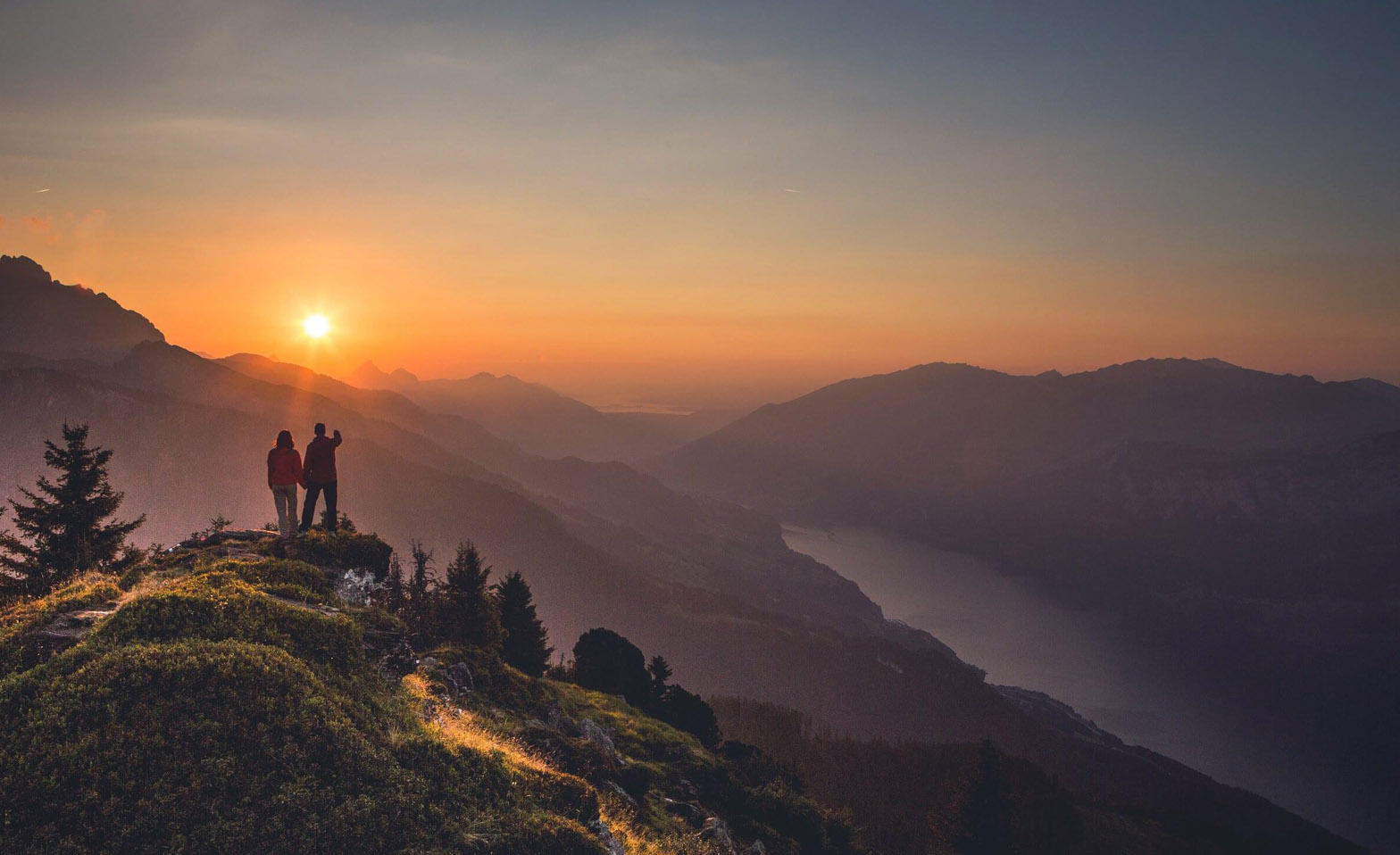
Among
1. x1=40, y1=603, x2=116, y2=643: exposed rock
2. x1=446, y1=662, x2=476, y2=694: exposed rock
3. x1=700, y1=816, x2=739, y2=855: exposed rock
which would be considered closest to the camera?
x1=40, y1=603, x2=116, y2=643: exposed rock

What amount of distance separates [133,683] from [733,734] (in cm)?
12881

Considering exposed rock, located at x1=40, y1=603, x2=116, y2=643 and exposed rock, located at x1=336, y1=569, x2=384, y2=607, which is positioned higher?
exposed rock, located at x1=40, y1=603, x2=116, y2=643

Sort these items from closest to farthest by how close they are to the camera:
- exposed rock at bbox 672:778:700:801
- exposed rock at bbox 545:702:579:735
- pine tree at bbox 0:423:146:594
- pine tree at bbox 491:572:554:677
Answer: exposed rock at bbox 545:702:579:735
exposed rock at bbox 672:778:700:801
pine tree at bbox 0:423:146:594
pine tree at bbox 491:572:554:677

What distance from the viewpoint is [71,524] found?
115 feet

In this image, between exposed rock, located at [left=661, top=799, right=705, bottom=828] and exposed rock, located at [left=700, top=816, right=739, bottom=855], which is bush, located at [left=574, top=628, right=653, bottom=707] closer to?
exposed rock, located at [left=661, top=799, right=705, bottom=828]

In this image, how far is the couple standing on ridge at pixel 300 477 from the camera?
21.5 meters

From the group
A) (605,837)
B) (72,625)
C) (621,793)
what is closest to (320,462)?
(72,625)

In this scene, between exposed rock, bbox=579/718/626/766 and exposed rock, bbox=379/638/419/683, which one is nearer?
exposed rock, bbox=379/638/419/683

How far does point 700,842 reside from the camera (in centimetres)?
2116

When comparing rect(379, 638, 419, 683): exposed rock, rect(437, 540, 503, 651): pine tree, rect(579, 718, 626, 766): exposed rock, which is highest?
rect(379, 638, 419, 683): exposed rock

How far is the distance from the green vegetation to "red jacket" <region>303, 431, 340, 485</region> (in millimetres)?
4893

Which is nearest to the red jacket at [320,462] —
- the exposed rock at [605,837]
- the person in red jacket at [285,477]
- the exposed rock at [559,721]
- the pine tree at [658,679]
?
the person in red jacket at [285,477]

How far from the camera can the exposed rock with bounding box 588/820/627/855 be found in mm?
13438

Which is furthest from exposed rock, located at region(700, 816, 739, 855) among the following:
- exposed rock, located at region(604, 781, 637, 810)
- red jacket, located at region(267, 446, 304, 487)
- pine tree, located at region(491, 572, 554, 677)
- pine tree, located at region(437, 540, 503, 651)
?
pine tree, located at region(491, 572, 554, 677)
